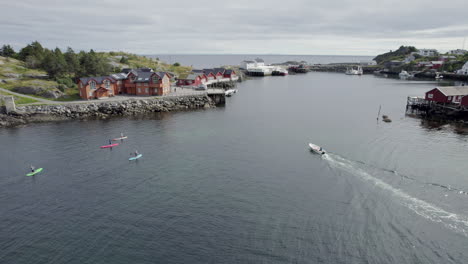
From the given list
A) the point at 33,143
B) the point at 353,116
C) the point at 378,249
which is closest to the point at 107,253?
the point at 378,249

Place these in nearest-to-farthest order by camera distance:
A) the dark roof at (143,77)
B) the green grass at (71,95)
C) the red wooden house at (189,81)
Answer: the green grass at (71,95)
the dark roof at (143,77)
the red wooden house at (189,81)

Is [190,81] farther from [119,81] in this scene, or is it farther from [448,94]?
[448,94]

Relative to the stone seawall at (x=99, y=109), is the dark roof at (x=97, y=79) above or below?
above

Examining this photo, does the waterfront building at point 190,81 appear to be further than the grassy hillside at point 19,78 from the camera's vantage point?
Yes

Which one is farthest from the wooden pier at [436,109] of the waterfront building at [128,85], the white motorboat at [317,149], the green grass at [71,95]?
the green grass at [71,95]

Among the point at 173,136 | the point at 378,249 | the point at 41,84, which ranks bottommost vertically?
the point at 378,249

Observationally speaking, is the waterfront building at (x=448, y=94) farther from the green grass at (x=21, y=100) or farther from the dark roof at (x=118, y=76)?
the green grass at (x=21, y=100)

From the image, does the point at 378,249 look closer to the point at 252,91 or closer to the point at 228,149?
the point at 228,149

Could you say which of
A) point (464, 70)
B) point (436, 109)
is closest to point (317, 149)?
point (436, 109)
